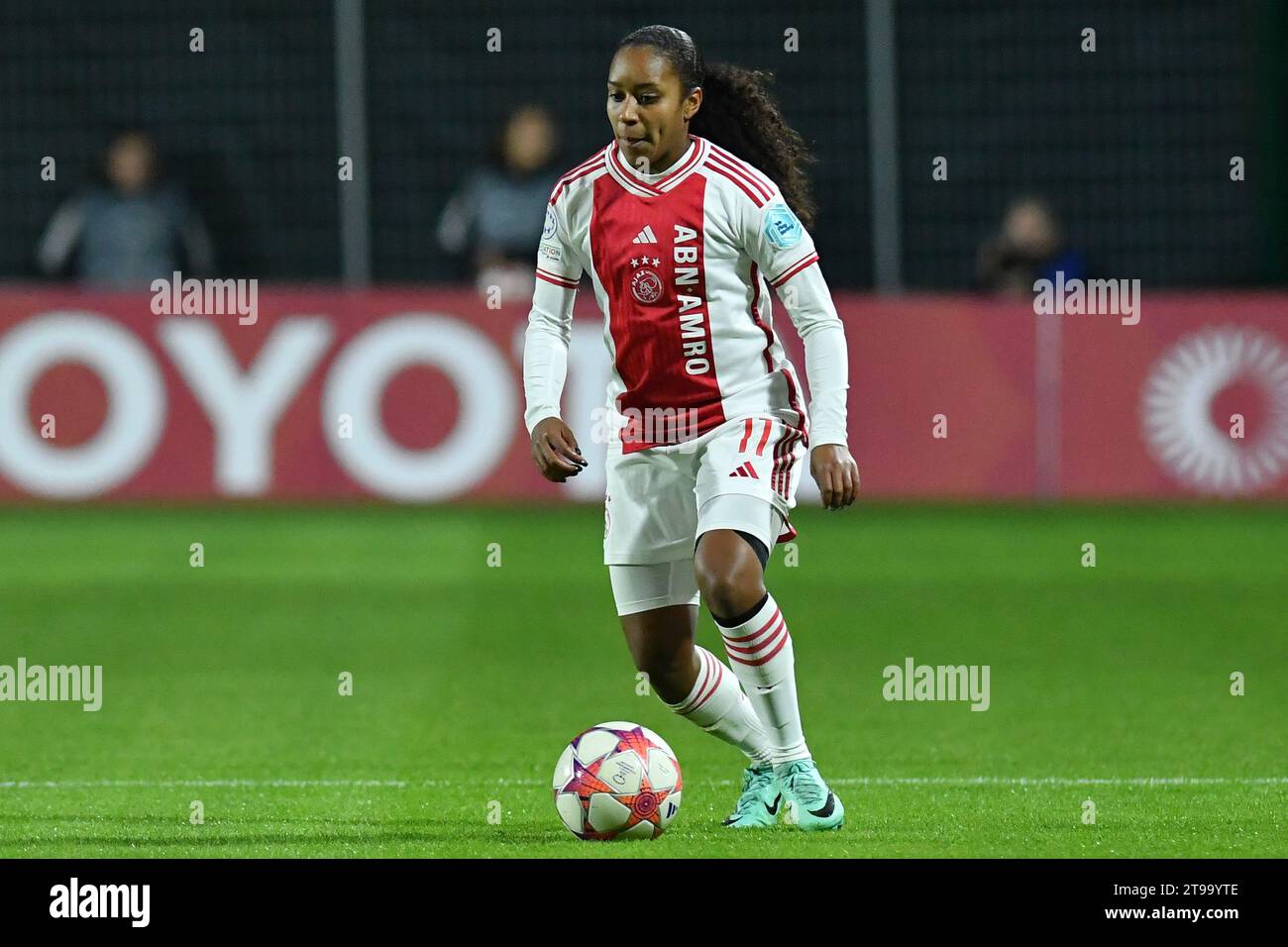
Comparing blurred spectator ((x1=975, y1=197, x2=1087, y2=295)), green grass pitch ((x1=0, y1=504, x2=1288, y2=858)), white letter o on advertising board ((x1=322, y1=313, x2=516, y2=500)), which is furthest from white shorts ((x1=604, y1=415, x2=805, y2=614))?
blurred spectator ((x1=975, y1=197, x2=1087, y2=295))

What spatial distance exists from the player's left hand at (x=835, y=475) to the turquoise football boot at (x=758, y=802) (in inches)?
35.1

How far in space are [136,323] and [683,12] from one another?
5693 millimetres

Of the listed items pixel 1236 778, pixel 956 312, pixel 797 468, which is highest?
pixel 956 312

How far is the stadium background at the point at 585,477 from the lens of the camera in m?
7.54

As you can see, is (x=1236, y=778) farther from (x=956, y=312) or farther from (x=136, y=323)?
(x=136, y=323)

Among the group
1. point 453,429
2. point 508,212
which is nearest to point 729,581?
point 453,429

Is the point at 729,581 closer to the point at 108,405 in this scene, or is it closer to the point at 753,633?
the point at 753,633

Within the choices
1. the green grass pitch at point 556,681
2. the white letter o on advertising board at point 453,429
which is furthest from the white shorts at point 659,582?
the white letter o on advertising board at point 453,429

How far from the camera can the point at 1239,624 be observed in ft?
36.4

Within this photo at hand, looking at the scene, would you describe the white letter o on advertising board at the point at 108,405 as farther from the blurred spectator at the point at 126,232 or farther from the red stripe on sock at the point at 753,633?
the red stripe on sock at the point at 753,633

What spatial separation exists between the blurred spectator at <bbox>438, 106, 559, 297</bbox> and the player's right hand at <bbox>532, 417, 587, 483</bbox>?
1007 centimetres

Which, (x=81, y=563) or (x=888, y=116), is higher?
(x=888, y=116)
